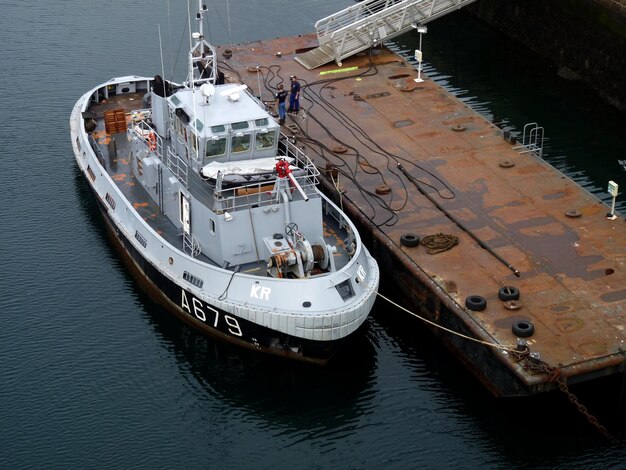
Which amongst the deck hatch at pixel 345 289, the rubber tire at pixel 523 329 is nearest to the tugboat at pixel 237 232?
the deck hatch at pixel 345 289

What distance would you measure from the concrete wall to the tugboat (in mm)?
16981

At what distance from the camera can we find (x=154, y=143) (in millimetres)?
32594

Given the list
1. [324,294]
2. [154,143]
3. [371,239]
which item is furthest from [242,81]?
[324,294]

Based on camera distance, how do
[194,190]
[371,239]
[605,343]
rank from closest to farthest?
[605,343] < [194,190] < [371,239]

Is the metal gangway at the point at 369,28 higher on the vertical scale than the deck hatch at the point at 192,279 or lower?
higher

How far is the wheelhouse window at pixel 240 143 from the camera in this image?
29.5 m

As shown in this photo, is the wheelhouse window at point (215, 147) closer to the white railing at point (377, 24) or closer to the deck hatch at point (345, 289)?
the deck hatch at point (345, 289)

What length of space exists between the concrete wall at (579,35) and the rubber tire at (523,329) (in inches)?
765

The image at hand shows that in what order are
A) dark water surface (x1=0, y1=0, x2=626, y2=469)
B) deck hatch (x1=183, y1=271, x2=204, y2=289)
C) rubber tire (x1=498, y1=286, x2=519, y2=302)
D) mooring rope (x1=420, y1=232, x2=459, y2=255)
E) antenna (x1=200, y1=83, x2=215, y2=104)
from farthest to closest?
mooring rope (x1=420, y1=232, x2=459, y2=255), antenna (x1=200, y1=83, x2=215, y2=104), deck hatch (x1=183, y1=271, x2=204, y2=289), rubber tire (x1=498, y1=286, x2=519, y2=302), dark water surface (x1=0, y1=0, x2=626, y2=469)

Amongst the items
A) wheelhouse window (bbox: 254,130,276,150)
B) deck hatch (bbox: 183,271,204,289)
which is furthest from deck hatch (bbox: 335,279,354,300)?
wheelhouse window (bbox: 254,130,276,150)

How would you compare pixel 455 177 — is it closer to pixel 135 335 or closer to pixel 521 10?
pixel 135 335

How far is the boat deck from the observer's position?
2945 centimetres

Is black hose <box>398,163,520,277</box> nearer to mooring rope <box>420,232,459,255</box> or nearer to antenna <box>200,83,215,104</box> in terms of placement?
mooring rope <box>420,232,459,255</box>

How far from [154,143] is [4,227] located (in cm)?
646
